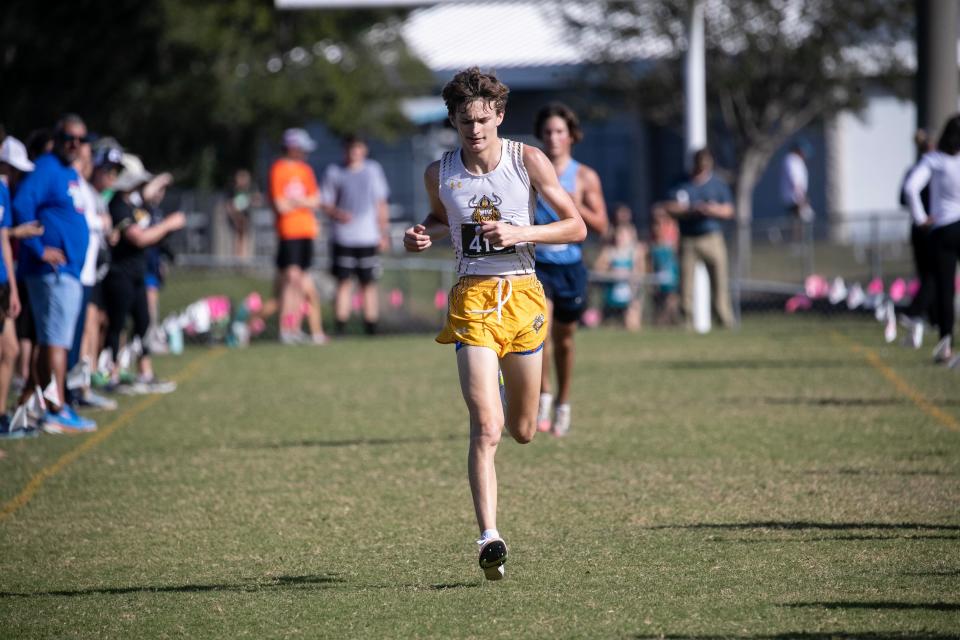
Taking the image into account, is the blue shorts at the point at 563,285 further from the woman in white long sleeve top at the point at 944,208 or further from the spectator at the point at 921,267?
the woman in white long sleeve top at the point at 944,208

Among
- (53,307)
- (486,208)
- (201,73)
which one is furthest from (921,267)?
(201,73)

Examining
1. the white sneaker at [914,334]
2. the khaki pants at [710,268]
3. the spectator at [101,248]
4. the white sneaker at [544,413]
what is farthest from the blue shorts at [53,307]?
the khaki pants at [710,268]

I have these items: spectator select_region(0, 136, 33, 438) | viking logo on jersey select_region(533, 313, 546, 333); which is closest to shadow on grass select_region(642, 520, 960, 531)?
viking logo on jersey select_region(533, 313, 546, 333)

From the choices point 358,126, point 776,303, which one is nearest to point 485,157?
point 776,303

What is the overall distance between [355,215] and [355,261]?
2.06 ft

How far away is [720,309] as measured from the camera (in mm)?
19734

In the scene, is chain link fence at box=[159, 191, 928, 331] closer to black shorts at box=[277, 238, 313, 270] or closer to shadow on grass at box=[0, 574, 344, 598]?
black shorts at box=[277, 238, 313, 270]

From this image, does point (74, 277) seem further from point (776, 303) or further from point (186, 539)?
point (776, 303)

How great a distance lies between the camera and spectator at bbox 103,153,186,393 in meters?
13.2

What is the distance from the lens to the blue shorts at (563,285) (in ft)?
33.5

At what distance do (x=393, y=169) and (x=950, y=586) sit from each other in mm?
38893

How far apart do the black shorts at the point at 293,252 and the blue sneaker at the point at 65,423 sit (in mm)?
6680

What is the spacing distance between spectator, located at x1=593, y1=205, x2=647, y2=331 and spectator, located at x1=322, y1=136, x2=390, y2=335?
383cm

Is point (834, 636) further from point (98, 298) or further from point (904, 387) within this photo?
point (98, 298)
